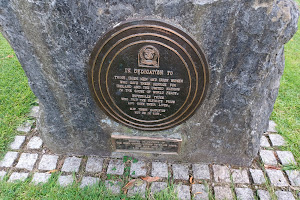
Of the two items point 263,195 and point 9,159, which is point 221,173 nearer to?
point 263,195

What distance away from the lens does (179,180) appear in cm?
232

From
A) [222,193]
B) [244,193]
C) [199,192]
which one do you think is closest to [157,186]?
[199,192]

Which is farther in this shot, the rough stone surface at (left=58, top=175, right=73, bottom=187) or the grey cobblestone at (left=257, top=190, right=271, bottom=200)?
the rough stone surface at (left=58, top=175, right=73, bottom=187)

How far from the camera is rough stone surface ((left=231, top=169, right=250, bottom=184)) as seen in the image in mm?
2311

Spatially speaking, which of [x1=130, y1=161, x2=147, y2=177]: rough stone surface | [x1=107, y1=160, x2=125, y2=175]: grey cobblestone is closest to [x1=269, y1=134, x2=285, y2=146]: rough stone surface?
[x1=130, y1=161, x2=147, y2=177]: rough stone surface

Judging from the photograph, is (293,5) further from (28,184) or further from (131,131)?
(28,184)

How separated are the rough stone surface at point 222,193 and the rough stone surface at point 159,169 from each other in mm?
508

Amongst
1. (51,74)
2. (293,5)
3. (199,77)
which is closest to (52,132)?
(51,74)

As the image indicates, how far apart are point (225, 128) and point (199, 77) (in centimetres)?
67

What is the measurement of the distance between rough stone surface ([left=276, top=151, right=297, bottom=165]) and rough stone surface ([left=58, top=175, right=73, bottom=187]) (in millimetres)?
2209

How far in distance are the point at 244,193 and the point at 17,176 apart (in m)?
2.22

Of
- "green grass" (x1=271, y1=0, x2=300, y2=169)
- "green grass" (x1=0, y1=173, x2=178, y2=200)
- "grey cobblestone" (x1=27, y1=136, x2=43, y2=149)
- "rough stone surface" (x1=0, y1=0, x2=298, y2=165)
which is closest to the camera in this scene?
"rough stone surface" (x1=0, y1=0, x2=298, y2=165)

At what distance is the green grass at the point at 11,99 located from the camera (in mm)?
2701

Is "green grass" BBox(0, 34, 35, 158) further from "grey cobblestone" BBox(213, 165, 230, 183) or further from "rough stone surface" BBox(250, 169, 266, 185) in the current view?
"rough stone surface" BBox(250, 169, 266, 185)
